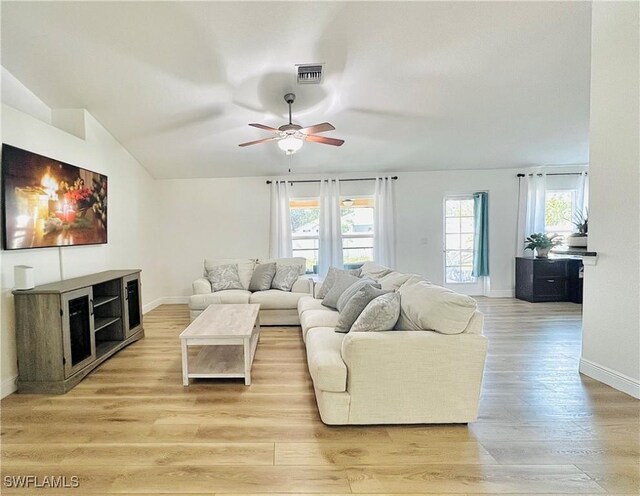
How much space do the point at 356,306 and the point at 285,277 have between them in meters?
2.31

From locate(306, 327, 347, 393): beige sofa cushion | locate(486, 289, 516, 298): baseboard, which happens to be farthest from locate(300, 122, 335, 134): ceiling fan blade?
locate(486, 289, 516, 298): baseboard

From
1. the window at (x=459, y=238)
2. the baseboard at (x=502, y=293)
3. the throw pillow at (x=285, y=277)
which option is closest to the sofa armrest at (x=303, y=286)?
the throw pillow at (x=285, y=277)

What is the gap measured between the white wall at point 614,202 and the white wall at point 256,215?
10.4 ft

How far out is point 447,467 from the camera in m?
1.61

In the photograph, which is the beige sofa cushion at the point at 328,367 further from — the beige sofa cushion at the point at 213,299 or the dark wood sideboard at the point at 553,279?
the dark wood sideboard at the point at 553,279

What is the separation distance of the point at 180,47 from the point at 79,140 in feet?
5.73

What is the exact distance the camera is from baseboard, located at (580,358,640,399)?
7.52 feet

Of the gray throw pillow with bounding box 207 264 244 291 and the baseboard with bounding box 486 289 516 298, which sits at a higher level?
the gray throw pillow with bounding box 207 264 244 291

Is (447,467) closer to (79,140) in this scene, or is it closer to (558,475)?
(558,475)

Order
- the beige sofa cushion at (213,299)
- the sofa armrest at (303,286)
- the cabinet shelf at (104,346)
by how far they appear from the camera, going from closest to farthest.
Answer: the cabinet shelf at (104,346) → the beige sofa cushion at (213,299) → the sofa armrest at (303,286)

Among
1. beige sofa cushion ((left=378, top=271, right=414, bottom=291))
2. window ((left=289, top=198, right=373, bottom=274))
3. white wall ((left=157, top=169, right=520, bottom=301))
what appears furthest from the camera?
window ((left=289, top=198, right=373, bottom=274))

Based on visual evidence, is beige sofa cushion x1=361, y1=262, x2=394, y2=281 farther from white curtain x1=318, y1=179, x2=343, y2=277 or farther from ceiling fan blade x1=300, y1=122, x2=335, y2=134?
white curtain x1=318, y1=179, x2=343, y2=277

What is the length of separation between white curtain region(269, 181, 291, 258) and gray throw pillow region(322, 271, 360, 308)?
2306mm

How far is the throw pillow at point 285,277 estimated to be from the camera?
179 inches
